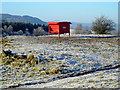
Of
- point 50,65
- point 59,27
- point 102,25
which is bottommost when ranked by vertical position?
point 50,65

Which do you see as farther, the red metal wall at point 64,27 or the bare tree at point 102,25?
the bare tree at point 102,25

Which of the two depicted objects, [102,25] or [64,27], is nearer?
[64,27]

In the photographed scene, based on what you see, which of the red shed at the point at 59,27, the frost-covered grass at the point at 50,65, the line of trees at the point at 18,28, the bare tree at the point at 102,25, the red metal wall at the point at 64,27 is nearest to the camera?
the frost-covered grass at the point at 50,65

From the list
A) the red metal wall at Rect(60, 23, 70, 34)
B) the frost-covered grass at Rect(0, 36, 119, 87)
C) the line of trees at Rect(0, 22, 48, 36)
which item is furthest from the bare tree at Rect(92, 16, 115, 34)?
the line of trees at Rect(0, 22, 48, 36)

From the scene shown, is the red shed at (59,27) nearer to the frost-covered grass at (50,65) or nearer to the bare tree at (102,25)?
the frost-covered grass at (50,65)

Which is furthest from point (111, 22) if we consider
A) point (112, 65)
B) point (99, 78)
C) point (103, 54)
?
point (99, 78)

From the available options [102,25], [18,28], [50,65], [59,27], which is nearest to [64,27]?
[59,27]

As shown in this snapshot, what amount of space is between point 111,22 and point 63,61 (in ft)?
92.3

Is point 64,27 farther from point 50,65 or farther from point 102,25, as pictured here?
point 102,25

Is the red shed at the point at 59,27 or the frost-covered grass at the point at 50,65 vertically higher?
the red shed at the point at 59,27

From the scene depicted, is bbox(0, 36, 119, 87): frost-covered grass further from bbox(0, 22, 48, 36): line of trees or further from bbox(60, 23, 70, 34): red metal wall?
bbox(0, 22, 48, 36): line of trees

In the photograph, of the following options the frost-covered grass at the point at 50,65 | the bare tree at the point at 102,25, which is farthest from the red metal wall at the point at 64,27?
the bare tree at the point at 102,25

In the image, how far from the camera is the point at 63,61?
10945 millimetres

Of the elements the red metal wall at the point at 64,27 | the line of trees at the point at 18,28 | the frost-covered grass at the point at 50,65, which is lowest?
the frost-covered grass at the point at 50,65
